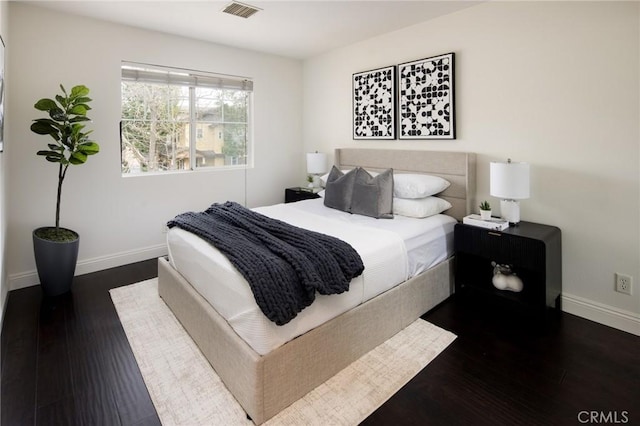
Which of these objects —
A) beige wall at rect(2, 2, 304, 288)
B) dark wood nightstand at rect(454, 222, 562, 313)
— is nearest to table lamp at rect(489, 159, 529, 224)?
dark wood nightstand at rect(454, 222, 562, 313)

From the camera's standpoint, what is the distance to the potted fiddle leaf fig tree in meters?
2.86

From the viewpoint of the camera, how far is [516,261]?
8.15ft

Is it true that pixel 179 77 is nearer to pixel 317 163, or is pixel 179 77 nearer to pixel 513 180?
pixel 317 163

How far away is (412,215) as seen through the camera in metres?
3.00

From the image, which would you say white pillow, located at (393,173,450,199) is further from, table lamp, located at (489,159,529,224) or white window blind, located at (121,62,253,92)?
white window blind, located at (121,62,253,92)

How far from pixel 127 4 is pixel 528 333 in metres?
4.16

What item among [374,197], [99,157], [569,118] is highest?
[569,118]

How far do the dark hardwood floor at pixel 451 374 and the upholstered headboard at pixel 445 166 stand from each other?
3.17 ft

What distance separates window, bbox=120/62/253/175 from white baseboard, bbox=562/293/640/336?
3.84m

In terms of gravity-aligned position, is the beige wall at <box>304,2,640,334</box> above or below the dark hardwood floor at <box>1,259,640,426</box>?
above

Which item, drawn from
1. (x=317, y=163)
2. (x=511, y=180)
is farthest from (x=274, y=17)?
(x=511, y=180)

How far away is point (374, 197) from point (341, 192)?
0.39 metres

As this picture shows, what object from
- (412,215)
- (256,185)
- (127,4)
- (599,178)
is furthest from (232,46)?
(599,178)

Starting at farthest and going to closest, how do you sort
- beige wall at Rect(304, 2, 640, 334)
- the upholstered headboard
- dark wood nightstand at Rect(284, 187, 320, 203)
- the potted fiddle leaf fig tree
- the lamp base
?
dark wood nightstand at Rect(284, 187, 320, 203), the upholstered headboard, the potted fiddle leaf fig tree, the lamp base, beige wall at Rect(304, 2, 640, 334)
